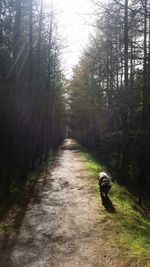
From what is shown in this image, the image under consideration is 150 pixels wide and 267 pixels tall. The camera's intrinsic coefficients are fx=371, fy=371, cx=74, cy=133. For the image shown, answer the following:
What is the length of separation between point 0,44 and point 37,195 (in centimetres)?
781

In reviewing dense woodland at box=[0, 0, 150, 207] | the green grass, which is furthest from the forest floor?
dense woodland at box=[0, 0, 150, 207]

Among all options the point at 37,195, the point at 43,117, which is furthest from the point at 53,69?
the point at 37,195

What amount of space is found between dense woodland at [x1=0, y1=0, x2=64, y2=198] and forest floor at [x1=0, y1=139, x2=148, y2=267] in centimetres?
274

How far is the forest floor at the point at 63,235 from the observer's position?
730 centimetres

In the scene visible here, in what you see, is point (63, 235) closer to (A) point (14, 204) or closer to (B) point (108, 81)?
(A) point (14, 204)

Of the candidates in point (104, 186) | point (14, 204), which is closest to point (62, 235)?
point (104, 186)

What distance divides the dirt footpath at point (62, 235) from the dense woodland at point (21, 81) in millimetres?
2766

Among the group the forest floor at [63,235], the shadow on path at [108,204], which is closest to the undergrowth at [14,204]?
the forest floor at [63,235]

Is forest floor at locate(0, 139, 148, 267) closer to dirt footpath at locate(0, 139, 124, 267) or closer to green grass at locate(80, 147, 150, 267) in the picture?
dirt footpath at locate(0, 139, 124, 267)

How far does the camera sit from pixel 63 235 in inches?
350

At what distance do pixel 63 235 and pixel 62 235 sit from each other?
0.08 ft

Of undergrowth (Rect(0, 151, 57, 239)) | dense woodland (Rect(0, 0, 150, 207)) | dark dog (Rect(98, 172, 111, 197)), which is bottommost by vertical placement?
undergrowth (Rect(0, 151, 57, 239))

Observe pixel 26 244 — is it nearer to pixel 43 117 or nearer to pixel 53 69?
pixel 43 117

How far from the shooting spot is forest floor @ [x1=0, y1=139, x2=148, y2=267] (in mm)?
7297
